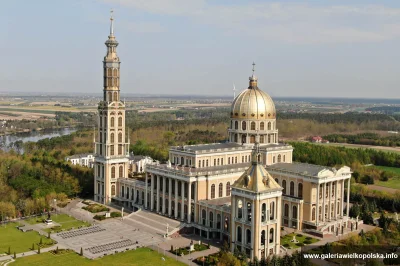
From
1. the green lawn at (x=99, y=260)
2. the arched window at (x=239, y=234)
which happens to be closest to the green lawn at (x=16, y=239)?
the green lawn at (x=99, y=260)

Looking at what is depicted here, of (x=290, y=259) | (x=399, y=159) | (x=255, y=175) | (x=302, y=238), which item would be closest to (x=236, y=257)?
(x=290, y=259)

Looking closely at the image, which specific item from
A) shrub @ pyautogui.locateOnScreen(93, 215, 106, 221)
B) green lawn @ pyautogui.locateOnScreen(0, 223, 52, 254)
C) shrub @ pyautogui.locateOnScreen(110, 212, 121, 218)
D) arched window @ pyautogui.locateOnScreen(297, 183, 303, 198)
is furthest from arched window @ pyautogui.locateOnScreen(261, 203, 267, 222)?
shrub @ pyautogui.locateOnScreen(93, 215, 106, 221)

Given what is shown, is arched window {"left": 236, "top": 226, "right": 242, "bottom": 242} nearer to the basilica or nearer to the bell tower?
the basilica

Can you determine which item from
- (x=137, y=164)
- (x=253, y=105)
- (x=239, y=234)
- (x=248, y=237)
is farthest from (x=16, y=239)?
(x=137, y=164)

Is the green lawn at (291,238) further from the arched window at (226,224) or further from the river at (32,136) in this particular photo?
the river at (32,136)

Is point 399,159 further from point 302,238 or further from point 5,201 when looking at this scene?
point 5,201
